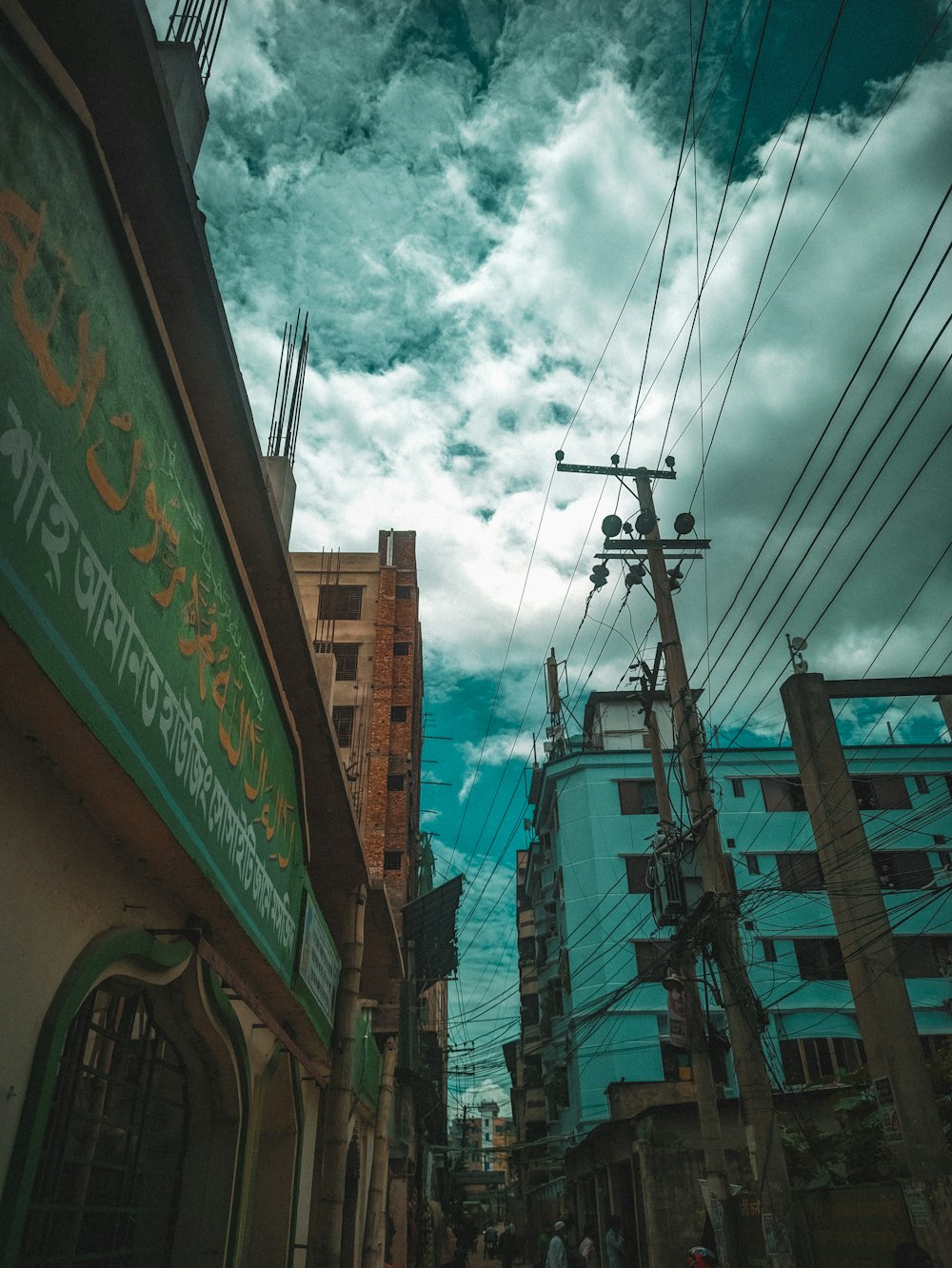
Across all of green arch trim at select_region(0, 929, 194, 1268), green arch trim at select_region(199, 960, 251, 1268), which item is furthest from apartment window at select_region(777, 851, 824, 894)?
green arch trim at select_region(0, 929, 194, 1268)

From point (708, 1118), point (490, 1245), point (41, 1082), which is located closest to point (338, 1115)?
point (41, 1082)

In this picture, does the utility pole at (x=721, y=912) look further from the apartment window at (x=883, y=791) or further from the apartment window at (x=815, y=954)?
the apartment window at (x=883, y=791)

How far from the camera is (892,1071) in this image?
38.3 feet

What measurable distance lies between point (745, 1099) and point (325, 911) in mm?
5745

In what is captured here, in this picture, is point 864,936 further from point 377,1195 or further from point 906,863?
point 906,863

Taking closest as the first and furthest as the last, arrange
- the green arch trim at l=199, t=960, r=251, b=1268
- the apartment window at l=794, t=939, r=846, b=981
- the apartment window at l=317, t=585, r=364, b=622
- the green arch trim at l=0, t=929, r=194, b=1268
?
the green arch trim at l=0, t=929, r=194, b=1268 → the green arch trim at l=199, t=960, r=251, b=1268 → the apartment window at l=794, t=939, r=846, b=981 → the apartment window at l=317, t=585, r=364, b=622

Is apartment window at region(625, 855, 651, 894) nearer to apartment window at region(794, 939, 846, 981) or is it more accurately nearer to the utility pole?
apartment window at region(794, 939, 846, 981)

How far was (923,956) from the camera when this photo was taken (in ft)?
90.4

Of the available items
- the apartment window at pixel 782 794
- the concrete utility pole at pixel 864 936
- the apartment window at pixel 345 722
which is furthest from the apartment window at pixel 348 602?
the concrete utility pole at pixel 864 936

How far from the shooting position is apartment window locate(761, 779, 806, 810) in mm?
30797

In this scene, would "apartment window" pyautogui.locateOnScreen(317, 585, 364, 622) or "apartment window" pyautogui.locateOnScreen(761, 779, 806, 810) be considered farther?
"apartment window" pyautogui.locateOnScreen(317, 585, 364, 622)

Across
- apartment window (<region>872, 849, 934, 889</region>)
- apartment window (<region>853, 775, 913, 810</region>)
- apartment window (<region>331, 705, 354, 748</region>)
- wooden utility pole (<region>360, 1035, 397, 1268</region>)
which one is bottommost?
wooden utility pole (<region>360, 1035, 397, 1268</region>)

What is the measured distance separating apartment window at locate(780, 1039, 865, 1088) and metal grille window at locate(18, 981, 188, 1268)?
25897 mm

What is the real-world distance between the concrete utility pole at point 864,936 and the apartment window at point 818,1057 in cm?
1498
